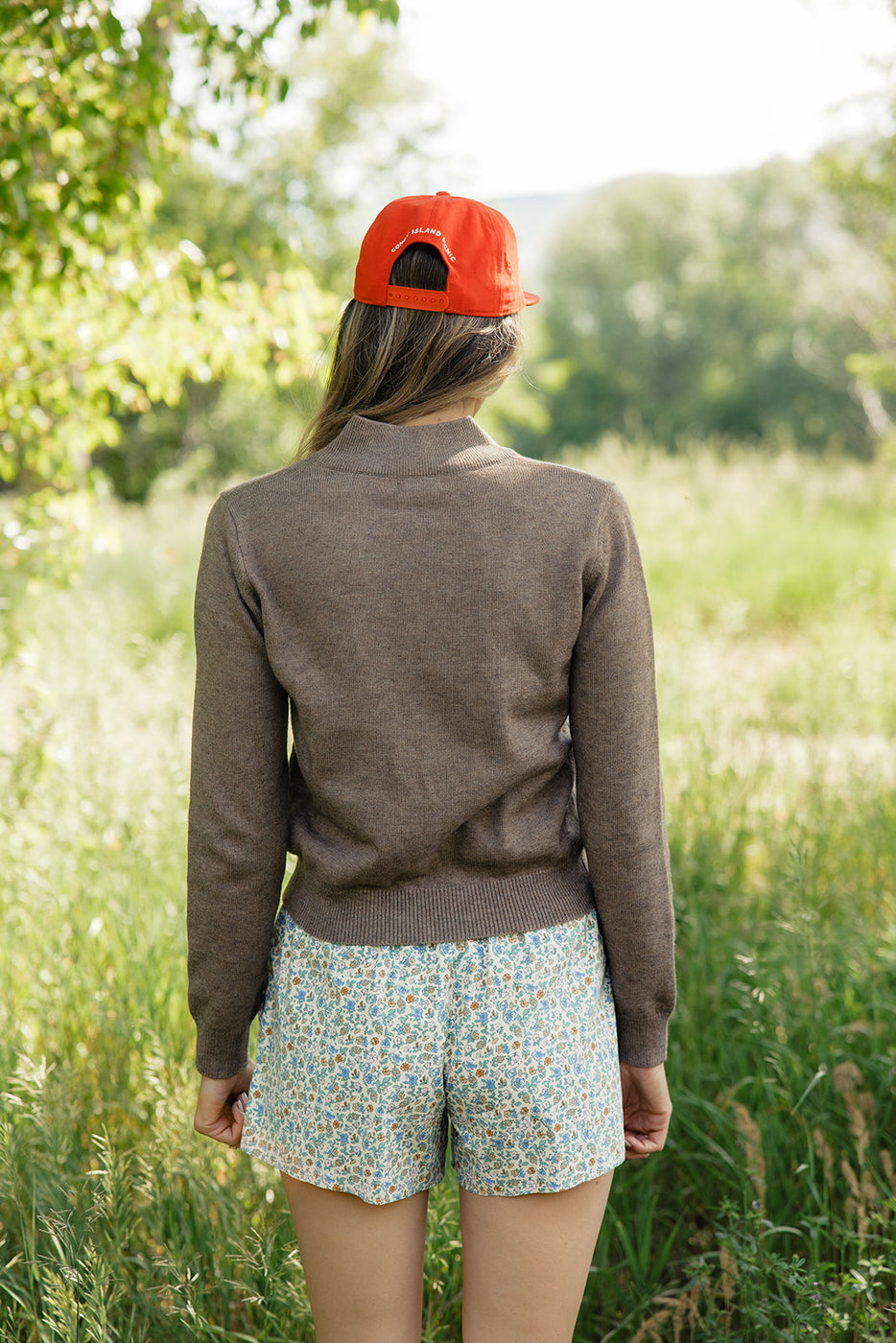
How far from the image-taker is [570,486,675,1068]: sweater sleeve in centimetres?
132

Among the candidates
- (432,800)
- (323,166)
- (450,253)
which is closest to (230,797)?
(432,800)

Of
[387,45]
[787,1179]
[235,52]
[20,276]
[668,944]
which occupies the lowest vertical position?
[787,1179]

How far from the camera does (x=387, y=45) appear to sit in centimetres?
1864

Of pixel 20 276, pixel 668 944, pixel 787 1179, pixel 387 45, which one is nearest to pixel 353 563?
pixel 668 944

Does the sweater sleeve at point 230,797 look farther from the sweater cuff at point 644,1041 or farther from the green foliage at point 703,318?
the green foliage at point 703,318

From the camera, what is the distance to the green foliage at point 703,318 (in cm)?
3359

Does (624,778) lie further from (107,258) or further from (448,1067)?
(107,258)

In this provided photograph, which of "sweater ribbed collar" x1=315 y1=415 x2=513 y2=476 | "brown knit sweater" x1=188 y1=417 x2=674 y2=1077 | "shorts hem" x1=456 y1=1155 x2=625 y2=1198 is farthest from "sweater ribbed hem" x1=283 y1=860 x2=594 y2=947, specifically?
"sweater ribbed collar" x1=315 y1=415 x2=513 y2=476

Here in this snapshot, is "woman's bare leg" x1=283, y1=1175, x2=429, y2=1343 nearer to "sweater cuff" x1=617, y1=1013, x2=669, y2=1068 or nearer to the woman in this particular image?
the woman

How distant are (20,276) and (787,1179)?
10.6 ft

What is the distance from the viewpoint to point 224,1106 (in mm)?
1561

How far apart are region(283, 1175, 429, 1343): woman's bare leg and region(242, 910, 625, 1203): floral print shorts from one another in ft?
0.15

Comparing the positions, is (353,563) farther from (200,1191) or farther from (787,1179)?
(787,1179)

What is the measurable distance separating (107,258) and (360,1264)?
9.94 ft
